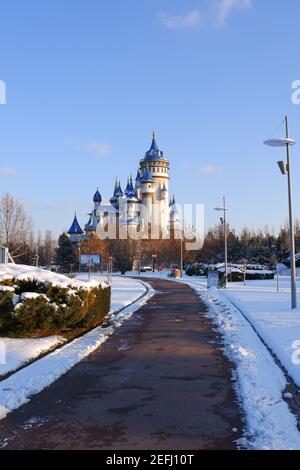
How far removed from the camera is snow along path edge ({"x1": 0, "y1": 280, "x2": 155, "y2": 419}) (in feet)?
23.5

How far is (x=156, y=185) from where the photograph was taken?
395 feet

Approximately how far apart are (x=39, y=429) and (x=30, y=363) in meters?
3.97

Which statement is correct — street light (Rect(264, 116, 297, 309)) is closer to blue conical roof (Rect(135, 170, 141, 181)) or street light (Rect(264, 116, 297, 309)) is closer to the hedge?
the hedge

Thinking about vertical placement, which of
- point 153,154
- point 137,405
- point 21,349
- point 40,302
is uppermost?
point 153,154

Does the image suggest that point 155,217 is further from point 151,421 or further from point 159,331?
point 151,421

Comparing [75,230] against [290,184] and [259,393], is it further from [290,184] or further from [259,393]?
[259,393]

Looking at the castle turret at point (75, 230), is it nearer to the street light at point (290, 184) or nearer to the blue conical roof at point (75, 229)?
the blue conical roof at point (75, 229)

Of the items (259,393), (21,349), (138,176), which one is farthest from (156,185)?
(259,393)

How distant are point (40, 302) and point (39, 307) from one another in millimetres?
121

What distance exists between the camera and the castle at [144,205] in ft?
362

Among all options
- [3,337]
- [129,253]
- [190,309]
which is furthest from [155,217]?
[3,337]

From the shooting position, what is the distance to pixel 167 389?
773 centimetres

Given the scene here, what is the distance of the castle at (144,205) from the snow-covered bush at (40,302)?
90.1 m

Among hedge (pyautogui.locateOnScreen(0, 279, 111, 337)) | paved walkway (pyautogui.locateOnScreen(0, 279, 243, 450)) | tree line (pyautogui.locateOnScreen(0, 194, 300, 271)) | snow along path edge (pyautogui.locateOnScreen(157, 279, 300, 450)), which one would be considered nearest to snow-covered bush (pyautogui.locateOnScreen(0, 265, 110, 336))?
hedge (pyautogui.locateOnScreen(0, 279, 111, 337))
